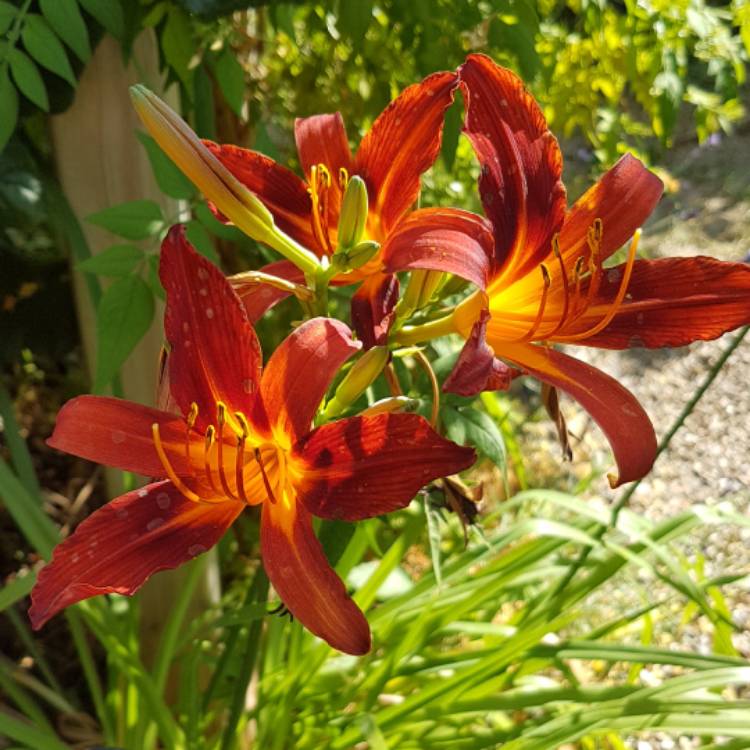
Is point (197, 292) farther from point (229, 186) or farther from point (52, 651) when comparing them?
point (52, 651)

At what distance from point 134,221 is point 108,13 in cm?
21

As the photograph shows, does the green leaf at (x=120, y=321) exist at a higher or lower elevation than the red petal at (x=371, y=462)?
lower

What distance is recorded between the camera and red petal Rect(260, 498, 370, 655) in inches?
20.9

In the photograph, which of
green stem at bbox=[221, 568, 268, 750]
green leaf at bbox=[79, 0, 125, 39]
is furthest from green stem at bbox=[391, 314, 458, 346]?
green leaf at bbox=[79, 0, 125, 39]

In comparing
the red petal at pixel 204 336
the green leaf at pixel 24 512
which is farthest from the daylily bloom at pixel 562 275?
the green leaf at pixel 24 512

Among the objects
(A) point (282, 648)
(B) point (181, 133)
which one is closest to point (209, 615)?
(A) point (282, 648)

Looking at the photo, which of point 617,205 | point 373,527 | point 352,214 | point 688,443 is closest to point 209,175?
point 352,214

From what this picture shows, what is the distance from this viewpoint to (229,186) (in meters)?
0.59

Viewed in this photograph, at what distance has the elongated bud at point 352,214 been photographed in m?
0.58

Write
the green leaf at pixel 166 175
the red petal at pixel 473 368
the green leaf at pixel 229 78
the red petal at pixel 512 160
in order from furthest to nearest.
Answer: the green leaf at pixel 229 78, the green leaf at pixel 166 175, the red petal at pixel 512 160, the red petal at pixel 473 368

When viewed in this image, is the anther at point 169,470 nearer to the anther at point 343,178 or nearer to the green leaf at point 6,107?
the anther at point 343,178

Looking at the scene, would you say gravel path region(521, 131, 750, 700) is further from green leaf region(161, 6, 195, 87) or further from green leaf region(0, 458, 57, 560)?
green leaf region(161, 6, 195, 87)

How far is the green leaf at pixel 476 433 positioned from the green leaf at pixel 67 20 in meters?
0.50

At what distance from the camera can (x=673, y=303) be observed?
0.64 metres
